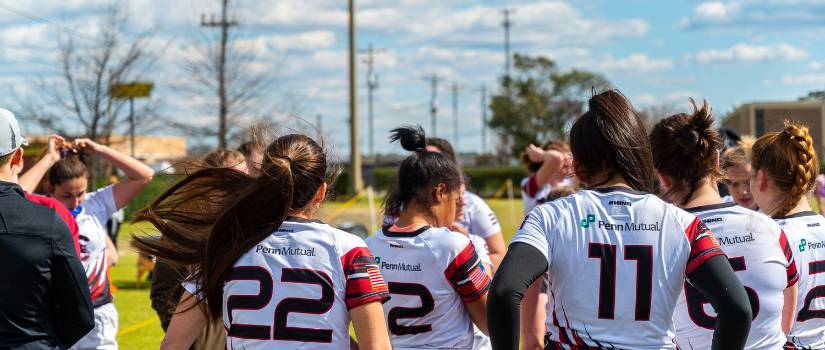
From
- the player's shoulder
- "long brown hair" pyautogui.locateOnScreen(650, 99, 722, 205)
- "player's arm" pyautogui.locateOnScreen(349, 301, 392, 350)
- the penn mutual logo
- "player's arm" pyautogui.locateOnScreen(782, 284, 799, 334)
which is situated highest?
"long brown hair" pyautogui.locateOnScreen(650, 99, 722, 205)

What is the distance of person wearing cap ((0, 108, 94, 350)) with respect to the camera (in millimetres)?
3197

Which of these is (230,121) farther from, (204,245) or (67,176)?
(204,245)

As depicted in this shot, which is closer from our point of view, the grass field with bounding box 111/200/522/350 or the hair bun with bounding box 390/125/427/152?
the hair bun with bounding box 390/125/427/152

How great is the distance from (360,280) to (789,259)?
174 centimetres

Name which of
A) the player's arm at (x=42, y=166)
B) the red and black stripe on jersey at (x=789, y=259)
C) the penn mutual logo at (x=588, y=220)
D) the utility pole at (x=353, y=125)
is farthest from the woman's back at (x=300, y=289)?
the utility pole at (x=353, y=125)

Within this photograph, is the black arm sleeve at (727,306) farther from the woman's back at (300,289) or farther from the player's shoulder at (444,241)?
the player's shoulder at (444,241)

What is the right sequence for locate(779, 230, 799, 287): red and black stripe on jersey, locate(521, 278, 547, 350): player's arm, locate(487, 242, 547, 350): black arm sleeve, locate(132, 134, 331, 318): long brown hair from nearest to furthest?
locate(487, 242, 547, 350): black arm sleeve, locate(132, 134, 331, 318): long brown hair, locate(521, 278, 547, 350): player's arm, locate(779, 230, 799, 287): red and black stripe on jersey

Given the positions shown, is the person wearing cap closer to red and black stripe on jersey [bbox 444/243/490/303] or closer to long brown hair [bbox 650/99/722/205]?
red and black stripe on jersey [bbox 444/243/490/303]

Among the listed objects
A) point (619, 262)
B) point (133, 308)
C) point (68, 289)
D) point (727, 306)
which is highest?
point (619, 262)

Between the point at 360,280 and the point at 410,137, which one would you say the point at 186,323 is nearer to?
the point at 360,280

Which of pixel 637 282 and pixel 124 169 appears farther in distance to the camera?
pixel 124 169

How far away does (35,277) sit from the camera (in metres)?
3.23

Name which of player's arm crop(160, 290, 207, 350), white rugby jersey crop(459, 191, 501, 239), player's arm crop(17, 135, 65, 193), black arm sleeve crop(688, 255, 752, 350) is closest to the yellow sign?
white rugby jersey crop(459, 191, 501, 239)

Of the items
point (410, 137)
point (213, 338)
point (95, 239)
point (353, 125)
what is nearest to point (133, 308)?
point (95, 239)
